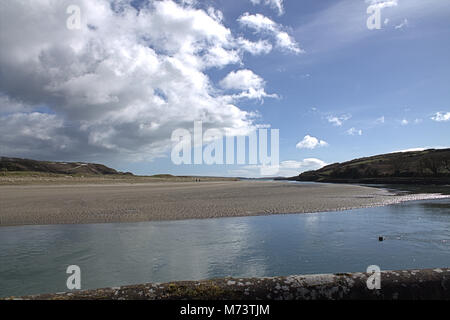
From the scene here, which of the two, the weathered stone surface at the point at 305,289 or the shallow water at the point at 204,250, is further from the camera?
the shallow water at the point at 204,250

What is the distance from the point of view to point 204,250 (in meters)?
10.8

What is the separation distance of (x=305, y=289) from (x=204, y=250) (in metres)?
8.52

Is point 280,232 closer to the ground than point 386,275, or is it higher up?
closer to the ground

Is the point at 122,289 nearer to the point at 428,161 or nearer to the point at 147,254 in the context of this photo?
the point at 147,254

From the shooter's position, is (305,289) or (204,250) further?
(204,250)

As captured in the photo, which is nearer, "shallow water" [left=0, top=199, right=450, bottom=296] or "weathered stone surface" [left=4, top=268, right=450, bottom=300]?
"weathered stone surface" [left=4, top=268, right=450, bottom=300]

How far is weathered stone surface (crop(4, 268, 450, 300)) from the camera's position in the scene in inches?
105

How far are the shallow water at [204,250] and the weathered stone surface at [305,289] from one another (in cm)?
565

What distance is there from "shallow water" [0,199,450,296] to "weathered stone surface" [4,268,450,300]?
565cm

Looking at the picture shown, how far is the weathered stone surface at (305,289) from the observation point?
8.79 feet

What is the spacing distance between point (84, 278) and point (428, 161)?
322 feet
